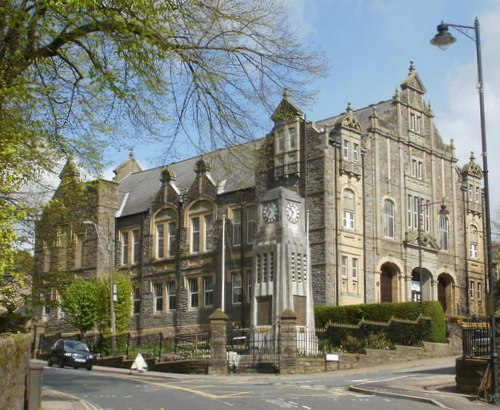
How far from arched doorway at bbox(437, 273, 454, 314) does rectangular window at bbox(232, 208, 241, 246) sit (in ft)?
42.9

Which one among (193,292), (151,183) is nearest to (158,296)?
(193,292)

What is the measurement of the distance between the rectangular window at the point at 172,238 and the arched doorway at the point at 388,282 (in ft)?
48.5

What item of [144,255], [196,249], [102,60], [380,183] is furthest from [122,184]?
[102,60]

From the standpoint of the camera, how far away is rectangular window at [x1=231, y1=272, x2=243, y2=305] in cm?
4851

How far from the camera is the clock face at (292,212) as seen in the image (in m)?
37.2

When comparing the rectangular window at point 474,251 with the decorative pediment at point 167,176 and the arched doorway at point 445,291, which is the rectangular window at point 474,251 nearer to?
the arched doorway at point 445,291

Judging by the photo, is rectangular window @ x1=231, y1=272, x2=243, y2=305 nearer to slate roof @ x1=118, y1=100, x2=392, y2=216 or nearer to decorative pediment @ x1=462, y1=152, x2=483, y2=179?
slate roof @ x1=118, y1=100, x2=392, y2=216

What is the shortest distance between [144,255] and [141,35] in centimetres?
4362

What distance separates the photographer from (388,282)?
47.4 m

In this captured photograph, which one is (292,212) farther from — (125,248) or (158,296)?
(125,248)

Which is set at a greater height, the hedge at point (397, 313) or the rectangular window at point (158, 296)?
the rectangular window at point (158, 296)

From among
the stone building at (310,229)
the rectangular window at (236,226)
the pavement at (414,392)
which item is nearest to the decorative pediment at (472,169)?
the stone building at (310,229)

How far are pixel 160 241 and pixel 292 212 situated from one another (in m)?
20.1

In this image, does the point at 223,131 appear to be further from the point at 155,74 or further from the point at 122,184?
the point at 122,184
